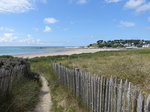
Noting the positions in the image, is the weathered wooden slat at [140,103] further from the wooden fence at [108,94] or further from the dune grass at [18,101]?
the dune grass at [18,101]

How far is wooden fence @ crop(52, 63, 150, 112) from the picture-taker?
260 centimetres

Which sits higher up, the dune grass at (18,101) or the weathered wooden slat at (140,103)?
the weathered wooden slat at (140,103)

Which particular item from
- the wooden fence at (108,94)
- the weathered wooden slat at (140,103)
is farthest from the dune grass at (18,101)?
the weathered wooden slat at (140,103)

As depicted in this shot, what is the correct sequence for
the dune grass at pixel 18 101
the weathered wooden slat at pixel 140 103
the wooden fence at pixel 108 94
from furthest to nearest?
the dune grass at pixel 18 101
the wooden fence at pixel 108 94
the weathered wooden slat at pixel 140 103

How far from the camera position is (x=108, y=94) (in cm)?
357

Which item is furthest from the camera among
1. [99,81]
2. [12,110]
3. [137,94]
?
[12,110]

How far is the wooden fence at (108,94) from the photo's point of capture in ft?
8.53

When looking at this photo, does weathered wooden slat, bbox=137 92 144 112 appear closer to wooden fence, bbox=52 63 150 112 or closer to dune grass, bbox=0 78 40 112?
wooden fence, bbox=52 63 150 112

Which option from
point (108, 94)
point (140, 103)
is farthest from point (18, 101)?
point (140, 103)

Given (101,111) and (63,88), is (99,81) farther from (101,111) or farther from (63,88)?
(63,88)

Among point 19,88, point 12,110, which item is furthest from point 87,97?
point 19,88

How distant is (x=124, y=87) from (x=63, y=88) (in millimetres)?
4625

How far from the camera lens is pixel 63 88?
722 cm

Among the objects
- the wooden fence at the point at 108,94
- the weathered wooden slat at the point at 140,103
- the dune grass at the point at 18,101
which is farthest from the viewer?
the dune grass at the point at 18,101
